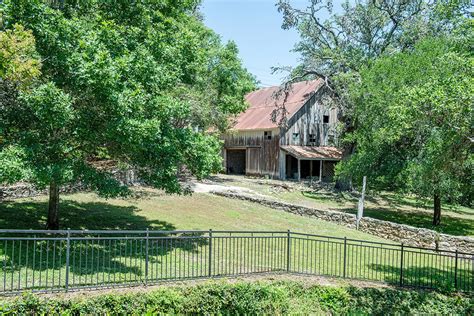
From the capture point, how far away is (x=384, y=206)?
92.7 feet

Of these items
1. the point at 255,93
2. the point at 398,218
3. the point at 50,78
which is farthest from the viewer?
the point at 255,93

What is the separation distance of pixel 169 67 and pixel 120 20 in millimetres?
2434

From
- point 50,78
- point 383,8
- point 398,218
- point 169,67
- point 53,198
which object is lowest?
point 398,218

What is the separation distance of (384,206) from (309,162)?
1198 centimetres

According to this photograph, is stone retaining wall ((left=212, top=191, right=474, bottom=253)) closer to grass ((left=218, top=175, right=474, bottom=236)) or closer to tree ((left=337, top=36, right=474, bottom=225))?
tree ((left=337, top=36, right=474, bottom=225))

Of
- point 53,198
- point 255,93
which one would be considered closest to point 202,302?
point 53,198

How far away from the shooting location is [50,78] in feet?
37.1

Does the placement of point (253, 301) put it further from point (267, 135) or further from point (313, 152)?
point (267, 135)

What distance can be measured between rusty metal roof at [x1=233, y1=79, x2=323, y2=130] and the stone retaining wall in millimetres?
14551

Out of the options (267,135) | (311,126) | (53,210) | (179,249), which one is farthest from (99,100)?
(311,126)

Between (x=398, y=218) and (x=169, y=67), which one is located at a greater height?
(x=169, y=67)

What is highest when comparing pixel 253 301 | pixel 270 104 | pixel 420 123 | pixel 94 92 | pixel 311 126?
pixel 270 104

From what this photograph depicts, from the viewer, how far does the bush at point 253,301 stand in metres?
7.65

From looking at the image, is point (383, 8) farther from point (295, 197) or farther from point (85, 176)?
point (85, 176)
